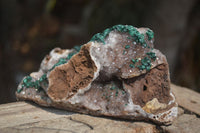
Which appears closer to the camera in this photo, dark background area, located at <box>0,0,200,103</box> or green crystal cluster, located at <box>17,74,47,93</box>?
green crystal cluster, located at <box>17,74,47,93</box>

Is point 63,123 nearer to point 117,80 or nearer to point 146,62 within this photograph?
point 117,80

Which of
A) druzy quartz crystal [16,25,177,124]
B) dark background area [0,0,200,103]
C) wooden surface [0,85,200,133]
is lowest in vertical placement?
wooden surface [0,85,200,133]

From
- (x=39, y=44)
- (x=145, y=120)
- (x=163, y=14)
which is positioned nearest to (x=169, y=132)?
(x=145, y=120)

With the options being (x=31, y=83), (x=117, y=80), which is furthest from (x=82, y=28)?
(x=117, y=80)

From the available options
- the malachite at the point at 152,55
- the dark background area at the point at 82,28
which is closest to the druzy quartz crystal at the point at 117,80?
the malachite at the point at 152,55

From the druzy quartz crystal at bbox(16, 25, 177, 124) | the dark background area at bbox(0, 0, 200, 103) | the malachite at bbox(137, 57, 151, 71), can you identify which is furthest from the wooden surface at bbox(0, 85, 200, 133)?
the dark background area at bbox(0, 0, 200, 103)

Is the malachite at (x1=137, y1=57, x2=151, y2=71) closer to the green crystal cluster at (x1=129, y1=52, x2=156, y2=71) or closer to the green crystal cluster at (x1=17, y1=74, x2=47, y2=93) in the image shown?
the green crystal cluster at (x1=129, y1=52, x2=156, y2=71)
